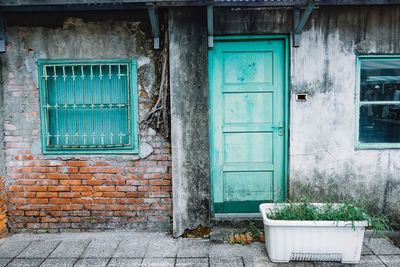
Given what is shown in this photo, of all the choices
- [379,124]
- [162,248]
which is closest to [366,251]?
[379,124]

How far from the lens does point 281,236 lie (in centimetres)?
398

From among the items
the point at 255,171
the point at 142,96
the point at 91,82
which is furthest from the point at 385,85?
the point at 91,82

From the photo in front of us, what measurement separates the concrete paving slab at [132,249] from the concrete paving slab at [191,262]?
0.44 metres

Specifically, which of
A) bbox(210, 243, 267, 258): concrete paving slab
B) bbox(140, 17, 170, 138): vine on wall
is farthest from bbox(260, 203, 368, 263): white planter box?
bbox(140, 17, 170, 138): vine on wall

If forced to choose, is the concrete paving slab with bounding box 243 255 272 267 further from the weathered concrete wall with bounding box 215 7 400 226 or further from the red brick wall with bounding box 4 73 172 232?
the red brick wall with bounding box 4 73 172 232

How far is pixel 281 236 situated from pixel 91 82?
2.88 meters

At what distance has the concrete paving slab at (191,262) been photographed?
401 centimetres

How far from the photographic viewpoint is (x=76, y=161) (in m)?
4.84

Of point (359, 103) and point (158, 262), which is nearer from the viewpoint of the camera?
point (158, 262)

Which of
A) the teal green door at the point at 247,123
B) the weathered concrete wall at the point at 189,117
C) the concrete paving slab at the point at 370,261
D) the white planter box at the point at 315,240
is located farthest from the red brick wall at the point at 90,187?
the concrete paving slab at the point at 370,261

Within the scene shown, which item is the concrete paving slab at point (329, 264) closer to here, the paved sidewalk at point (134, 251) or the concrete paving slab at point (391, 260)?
the paved sidewalk at point (134, 251)

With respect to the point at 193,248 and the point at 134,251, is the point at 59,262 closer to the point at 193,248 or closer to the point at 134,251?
the point at 134,251

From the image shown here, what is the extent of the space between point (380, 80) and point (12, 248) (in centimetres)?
480

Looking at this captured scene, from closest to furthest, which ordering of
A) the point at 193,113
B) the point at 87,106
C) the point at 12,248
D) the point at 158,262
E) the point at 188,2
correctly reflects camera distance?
the point at 158,262 < the point at 188,2 < the point at 12,248 < the point at 193,113 < the point at 87,106
